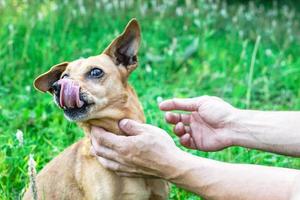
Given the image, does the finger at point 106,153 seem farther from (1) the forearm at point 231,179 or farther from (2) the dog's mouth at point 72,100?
(1) the forearm at point 231,179

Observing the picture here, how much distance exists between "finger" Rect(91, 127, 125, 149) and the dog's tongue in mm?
223

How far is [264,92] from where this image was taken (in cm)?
643

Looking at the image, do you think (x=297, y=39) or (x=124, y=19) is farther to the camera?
(x=297, y=39)

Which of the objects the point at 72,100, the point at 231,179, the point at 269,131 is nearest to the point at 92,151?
the point at 72,100

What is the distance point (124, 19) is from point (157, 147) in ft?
14.7

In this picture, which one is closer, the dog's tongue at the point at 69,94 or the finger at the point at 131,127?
the dog's tongue at the point at 69,94

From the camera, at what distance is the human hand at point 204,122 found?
378 centimetres

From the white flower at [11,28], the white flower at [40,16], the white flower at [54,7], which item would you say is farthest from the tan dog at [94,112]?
the white flower at [54,7]

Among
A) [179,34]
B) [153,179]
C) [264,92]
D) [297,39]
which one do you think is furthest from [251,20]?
[153,179]

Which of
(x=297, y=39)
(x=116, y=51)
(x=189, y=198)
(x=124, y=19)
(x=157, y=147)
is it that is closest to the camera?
(x=157, y=147)

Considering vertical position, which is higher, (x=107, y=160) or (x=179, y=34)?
(x=107, y=160)

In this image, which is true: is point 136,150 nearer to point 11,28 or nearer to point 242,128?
point 242,128

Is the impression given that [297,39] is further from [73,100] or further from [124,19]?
[73,100]

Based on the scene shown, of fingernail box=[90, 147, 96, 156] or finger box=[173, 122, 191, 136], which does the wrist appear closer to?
finger box=[173, 122, 191, 136]
